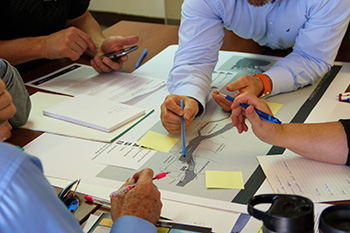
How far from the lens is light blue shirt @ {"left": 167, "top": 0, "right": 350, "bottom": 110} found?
1489mm

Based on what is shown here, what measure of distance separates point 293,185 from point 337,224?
1.26 feet

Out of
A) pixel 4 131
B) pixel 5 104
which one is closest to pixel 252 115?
pixel 5 104

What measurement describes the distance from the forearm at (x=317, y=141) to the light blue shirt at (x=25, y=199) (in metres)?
0.71

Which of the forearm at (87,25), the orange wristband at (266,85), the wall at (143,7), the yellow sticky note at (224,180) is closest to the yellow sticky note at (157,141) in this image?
the yellow sticky note at (224,180)

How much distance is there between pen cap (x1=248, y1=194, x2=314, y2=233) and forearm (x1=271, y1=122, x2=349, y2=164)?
44 cm

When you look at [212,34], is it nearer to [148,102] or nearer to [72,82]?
[148,102]

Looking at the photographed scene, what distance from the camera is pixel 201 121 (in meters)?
1.37

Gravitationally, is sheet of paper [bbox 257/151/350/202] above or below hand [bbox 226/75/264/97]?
below

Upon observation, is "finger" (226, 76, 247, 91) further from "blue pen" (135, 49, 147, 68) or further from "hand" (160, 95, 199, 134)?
"blue pen" (135, 49, 147, 68)

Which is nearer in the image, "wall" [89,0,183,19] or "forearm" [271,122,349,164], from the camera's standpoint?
"forearm" [271,122,349,164]

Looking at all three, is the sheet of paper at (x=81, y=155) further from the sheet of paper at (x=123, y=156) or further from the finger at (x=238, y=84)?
the finger at (x=238, y=84)

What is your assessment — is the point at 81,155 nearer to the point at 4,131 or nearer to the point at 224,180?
the point at 4,131

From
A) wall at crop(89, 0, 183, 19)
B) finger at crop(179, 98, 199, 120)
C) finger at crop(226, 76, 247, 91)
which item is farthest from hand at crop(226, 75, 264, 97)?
wall at crop(89, 0, 183, 19)

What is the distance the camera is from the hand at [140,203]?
0.89 metres
